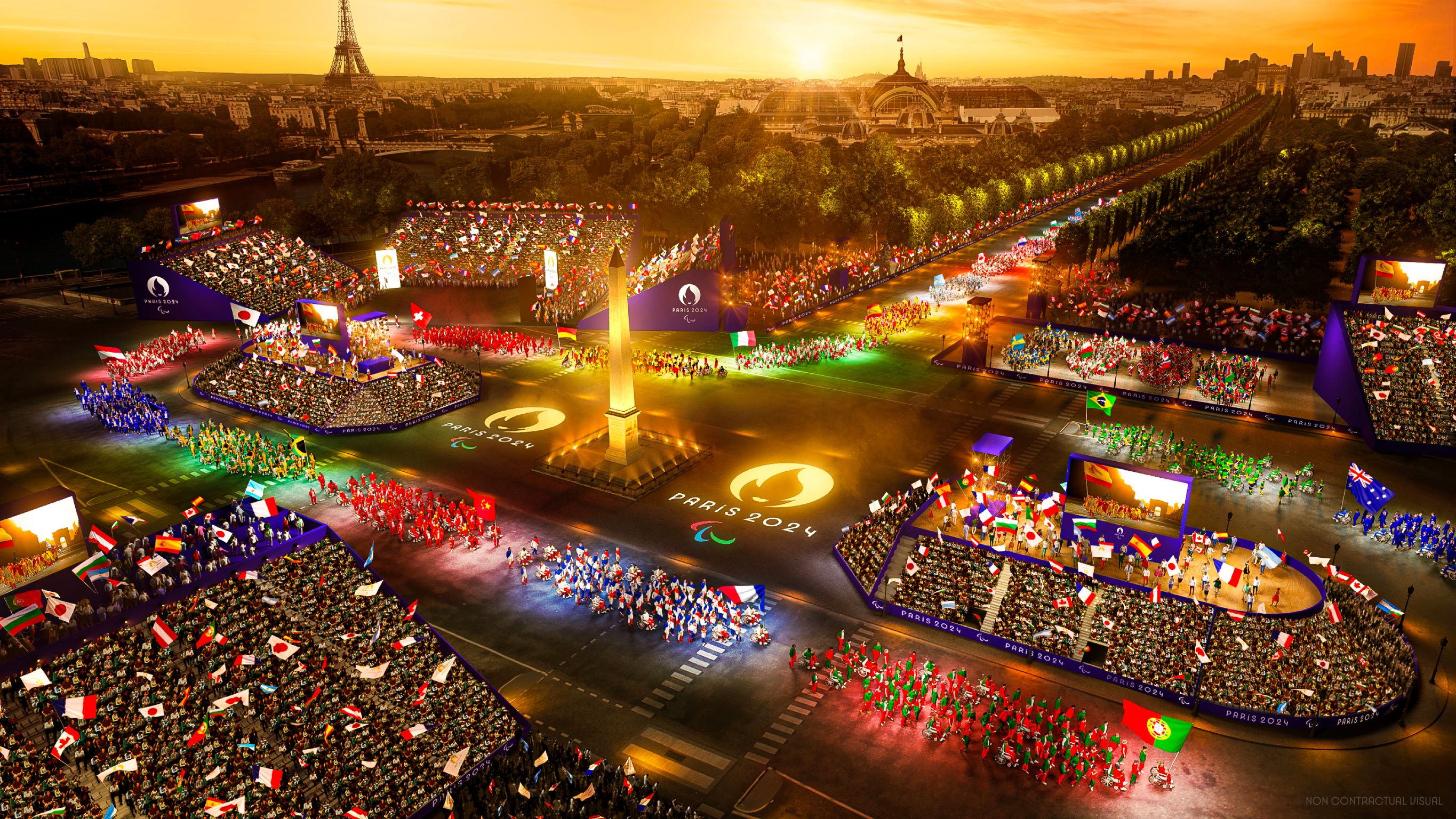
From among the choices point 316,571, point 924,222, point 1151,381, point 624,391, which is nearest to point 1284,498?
point 1151,381

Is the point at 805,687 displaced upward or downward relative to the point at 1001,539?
downward

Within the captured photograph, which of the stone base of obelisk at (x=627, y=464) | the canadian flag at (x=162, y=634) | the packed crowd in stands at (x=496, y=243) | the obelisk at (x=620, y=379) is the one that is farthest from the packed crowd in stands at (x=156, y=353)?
the canadian flag at (x=162, y=634)

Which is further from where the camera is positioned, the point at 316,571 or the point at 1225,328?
the point at 1225,328

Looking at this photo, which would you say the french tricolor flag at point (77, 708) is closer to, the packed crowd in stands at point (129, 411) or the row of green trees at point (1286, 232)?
the packed crowd in stands at point (129, 411)

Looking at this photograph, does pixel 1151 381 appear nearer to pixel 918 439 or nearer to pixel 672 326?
pixel 918 439

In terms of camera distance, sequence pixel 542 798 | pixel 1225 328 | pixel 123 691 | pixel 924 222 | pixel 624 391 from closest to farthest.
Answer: pixel 542 798 → pixel 123 691 → pixel 624 391 → pixel 1225 328 → pixel 924 222

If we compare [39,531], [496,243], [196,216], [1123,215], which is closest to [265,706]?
→ [39,531]
